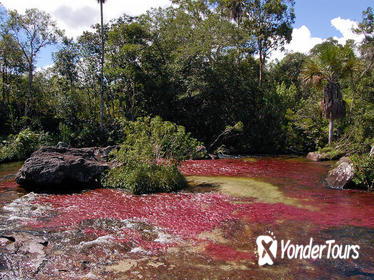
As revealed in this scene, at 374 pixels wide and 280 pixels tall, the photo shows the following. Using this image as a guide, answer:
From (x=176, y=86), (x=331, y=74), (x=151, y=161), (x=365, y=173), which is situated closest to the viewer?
(x=151, y=161)

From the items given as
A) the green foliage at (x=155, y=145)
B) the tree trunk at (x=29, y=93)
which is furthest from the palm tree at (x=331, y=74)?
the tree trunk at (x=29, y=93)

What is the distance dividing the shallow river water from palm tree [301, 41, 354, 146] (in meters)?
10.3

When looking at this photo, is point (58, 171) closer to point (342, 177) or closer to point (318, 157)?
point (342, 177)

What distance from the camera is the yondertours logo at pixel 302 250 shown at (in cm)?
625

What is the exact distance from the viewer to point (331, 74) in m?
20.8

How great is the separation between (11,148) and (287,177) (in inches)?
696

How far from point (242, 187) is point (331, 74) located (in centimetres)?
1284

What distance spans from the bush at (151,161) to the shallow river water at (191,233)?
1.90 ft

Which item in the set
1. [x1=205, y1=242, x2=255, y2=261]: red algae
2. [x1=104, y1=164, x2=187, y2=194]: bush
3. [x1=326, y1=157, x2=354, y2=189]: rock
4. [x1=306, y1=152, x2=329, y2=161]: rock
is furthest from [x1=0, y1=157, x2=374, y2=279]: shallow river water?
[x1=306, y1=152, x2=329, y2=161]: rock

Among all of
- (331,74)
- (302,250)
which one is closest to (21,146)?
(302,250)

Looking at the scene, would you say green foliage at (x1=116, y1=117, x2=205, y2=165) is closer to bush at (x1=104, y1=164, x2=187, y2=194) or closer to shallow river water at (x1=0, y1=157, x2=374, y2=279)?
bush at (x1=104, y1=164, x2=187, y2=194)

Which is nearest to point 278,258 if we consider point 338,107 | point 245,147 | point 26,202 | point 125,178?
point 125,178

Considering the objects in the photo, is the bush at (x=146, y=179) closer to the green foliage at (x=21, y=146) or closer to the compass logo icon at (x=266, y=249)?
the compass logo icon at (x=266, y=249)

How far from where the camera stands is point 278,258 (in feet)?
20.2
